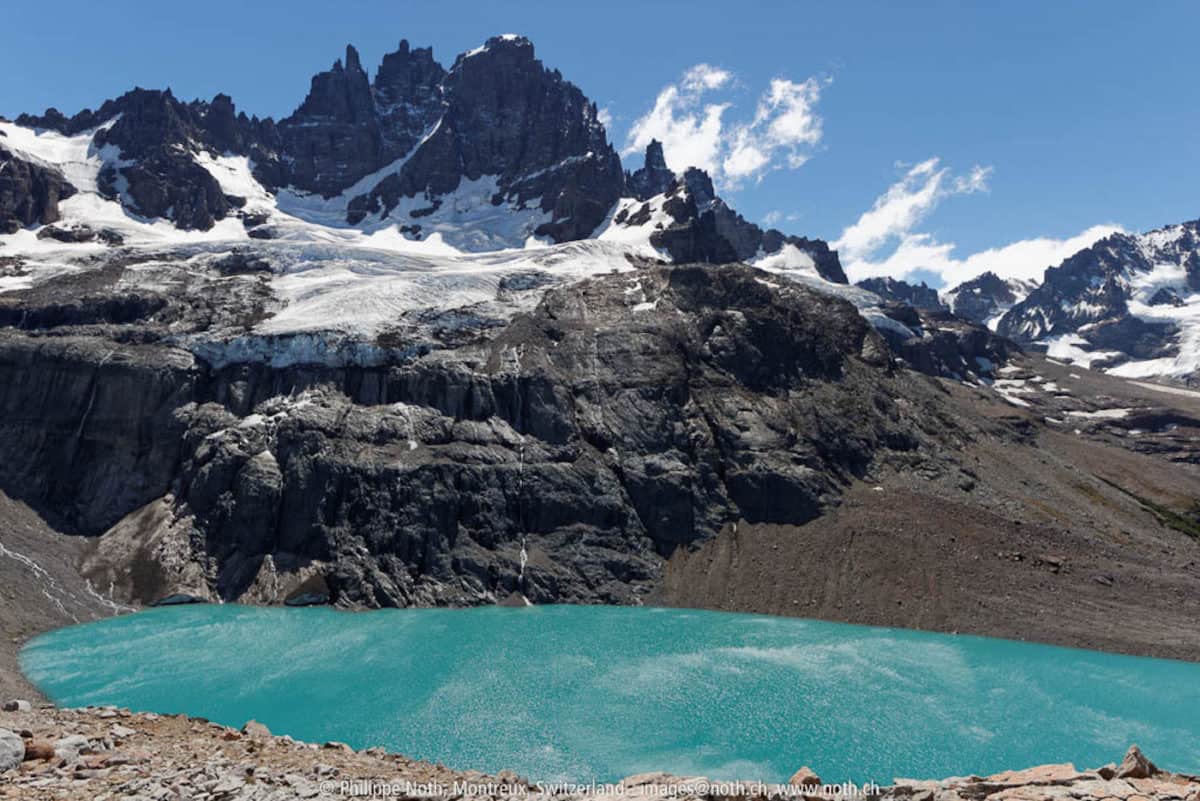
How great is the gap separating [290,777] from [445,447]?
71438 millimetres

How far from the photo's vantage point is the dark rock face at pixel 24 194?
14750cm

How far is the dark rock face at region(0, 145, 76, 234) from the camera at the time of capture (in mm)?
147500

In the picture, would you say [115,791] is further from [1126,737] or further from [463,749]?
[1126,737]

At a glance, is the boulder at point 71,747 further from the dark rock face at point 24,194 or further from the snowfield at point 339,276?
the dark rock face at point 24,194

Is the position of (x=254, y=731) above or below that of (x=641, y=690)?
above

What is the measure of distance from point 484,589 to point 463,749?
132 ft

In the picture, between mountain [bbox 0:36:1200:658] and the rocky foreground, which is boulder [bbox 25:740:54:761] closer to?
the rocky foreground

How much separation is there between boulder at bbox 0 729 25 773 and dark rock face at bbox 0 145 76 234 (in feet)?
525

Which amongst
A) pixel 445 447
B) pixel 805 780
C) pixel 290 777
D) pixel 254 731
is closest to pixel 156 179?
pixel 445 447

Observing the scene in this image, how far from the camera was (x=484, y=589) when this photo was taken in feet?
253

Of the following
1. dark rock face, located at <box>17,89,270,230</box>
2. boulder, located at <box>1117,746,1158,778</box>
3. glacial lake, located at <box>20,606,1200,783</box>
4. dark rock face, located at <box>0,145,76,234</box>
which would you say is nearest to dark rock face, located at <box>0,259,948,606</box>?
glacial lake, located at <box>20,606,1200,783</box>

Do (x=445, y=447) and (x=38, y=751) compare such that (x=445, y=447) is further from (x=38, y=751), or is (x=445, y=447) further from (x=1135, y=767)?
(x=1135, y=767)

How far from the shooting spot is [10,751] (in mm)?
18859

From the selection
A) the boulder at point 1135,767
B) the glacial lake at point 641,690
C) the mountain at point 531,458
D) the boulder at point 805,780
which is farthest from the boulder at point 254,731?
the mountain at point 531,458
